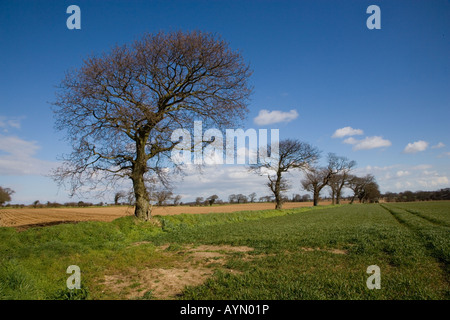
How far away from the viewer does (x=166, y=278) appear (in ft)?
20.6

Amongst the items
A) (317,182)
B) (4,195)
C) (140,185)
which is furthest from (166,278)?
(4,195)

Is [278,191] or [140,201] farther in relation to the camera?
[278,191]

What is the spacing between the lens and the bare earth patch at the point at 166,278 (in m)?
5.31

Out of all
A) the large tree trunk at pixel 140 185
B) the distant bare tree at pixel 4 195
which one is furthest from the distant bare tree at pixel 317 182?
the distant bare tree at pixel 4 195

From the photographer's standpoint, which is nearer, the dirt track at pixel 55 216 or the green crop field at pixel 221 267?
the green crop field at pixel 221 267

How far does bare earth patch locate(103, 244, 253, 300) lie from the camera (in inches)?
209

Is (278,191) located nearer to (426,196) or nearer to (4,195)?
(4,195)

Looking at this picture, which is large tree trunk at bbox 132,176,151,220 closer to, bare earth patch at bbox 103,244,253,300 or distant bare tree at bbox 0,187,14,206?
bare earth patch at bbox 103,244,253,300

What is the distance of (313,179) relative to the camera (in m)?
58.7

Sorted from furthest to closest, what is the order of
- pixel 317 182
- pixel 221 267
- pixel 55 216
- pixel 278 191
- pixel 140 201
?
pixel 317 182 → pixel 278 191 → pixel 55 216 → pixel 140 201 → pixel 221 267

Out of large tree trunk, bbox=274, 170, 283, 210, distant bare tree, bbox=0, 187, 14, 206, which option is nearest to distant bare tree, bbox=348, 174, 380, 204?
large tree trunk, bbox=274, 170, 283, 210

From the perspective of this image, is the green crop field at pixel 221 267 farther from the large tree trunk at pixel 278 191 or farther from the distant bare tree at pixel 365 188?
the distant bare tree at pixel 365 188
